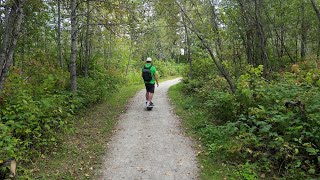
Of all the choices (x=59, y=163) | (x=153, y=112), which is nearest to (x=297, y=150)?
(x=59, y=163)

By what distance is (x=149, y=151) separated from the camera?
252 inches

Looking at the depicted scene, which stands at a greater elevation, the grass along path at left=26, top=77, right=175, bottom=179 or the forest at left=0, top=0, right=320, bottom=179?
the forest at left=0, top=0, right=320, bottom=179

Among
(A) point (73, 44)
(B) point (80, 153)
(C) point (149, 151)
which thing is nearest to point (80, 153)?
(B) point (80, 153)

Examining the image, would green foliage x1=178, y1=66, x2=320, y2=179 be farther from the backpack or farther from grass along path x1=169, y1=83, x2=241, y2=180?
the backpack

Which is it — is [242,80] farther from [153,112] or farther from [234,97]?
[153,112]

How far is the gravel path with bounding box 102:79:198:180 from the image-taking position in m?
5.27

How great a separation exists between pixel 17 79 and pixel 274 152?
23.6 feet

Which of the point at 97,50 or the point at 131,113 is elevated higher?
the point at 97,50

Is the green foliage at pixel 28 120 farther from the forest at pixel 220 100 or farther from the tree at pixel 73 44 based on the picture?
the tree at pixel 73 44

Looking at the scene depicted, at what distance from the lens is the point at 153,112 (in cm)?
1062

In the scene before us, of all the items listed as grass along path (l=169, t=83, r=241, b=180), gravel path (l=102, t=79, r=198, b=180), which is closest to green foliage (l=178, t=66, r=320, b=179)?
grass along path (l=169, t=83, r=241, b=180)

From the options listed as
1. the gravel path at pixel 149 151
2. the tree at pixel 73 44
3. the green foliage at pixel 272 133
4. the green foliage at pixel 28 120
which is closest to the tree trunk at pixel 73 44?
the tree at pixel 73 44

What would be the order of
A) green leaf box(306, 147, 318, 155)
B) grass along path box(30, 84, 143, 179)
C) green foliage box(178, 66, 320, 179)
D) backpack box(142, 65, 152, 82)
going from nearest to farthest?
green leaf box(306, 147, 318, 155)
green foliage box(178, 66, 320, 179)
grass along path box(30, 84, 143, 179)
backpack box(142, 65, 152, 82)

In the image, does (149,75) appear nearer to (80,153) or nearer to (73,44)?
(73,44)
